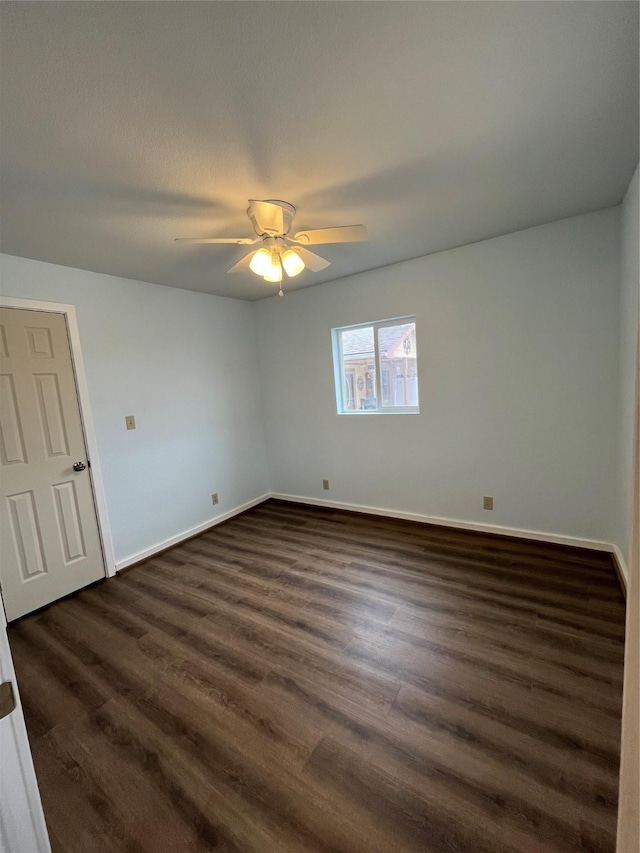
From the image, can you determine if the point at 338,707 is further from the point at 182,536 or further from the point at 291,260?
the point at 182,536

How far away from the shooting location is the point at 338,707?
1.51 m

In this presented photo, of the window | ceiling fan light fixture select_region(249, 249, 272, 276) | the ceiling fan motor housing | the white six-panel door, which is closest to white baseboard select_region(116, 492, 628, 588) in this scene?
the white six-panel door

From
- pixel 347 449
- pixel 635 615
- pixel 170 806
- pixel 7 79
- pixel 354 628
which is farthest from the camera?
pixel 347 449

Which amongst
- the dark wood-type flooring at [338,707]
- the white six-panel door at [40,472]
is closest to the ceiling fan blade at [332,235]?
the white six-panel door at [40,472]

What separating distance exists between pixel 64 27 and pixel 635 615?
2261mm

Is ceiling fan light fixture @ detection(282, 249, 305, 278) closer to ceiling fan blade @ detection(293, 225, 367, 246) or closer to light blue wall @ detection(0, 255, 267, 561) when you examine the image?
ceiling fan blade @ detection(293, 225, 367, 246)

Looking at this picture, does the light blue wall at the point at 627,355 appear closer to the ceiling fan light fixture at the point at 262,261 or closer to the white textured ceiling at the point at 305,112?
the white textured ceiling at the point at 305,112

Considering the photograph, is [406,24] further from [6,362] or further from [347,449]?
[347,449]

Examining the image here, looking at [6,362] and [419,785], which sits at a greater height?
[6,362]

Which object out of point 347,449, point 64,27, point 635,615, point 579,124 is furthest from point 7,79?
point 347,449

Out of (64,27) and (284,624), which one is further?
(284,624)

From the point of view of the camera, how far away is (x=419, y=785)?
120cm

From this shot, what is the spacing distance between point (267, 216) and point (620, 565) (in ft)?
10.1

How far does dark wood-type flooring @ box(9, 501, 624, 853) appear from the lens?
1.12m
